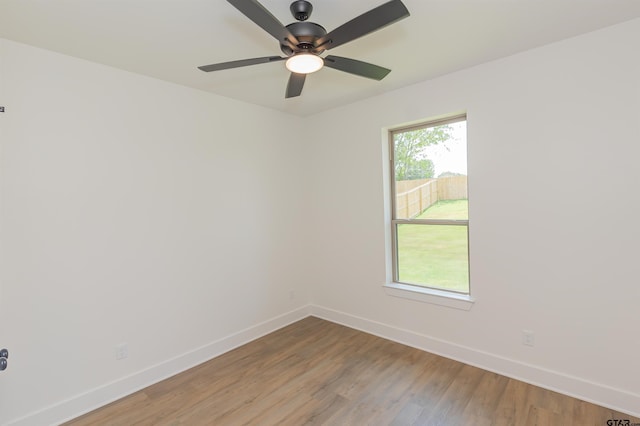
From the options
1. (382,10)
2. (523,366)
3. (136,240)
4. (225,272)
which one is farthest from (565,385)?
(136,240)

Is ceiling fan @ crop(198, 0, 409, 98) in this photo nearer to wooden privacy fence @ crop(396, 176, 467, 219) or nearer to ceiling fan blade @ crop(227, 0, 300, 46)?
ceiling fan blade @ crop(227, 0, 300, 46)

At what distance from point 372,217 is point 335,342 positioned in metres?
1.43

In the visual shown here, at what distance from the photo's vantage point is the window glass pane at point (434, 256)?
116 inches

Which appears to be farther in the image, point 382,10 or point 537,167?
point 537,167

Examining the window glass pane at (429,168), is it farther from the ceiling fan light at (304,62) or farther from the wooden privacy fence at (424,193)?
the ceiling fan light at (304,62)

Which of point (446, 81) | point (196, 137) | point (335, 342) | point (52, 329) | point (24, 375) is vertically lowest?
point (335, 342)

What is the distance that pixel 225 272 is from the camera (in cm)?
319

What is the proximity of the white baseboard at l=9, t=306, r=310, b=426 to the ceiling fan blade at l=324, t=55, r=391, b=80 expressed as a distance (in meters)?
2.78

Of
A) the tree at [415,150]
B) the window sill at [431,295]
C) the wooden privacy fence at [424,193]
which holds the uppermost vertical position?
the tree at [415,150]

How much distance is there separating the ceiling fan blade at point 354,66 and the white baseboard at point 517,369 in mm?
2502

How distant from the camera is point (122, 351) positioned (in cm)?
248

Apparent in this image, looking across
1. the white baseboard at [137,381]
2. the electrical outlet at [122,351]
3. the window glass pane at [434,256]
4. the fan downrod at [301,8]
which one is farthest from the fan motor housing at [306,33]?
the white baseboard at [137,381]

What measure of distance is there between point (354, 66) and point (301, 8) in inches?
18.1

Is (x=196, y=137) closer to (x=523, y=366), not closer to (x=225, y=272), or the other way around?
(x=225, y=272)
